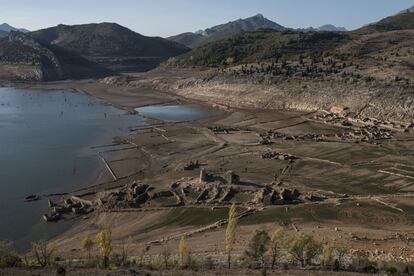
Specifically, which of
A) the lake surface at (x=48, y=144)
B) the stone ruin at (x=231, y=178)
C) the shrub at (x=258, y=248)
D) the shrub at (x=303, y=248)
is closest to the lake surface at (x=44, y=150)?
the lake surface at (x=48, y=144)

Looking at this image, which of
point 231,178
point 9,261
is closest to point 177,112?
point 231,178

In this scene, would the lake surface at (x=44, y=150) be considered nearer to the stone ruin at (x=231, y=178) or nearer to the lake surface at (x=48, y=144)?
the lake surface at (x=48, y=144)

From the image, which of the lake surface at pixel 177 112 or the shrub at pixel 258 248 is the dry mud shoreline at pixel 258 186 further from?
the lake surface at pixel 177 112

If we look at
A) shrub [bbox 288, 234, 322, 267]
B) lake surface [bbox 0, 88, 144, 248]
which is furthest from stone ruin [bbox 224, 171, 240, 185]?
shrub [bbox 288, 234, 322, 267]

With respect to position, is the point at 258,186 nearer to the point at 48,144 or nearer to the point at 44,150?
the point at 44,150

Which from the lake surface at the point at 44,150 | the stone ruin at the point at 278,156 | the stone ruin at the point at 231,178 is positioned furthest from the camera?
the stone ruin at the point at 278,156

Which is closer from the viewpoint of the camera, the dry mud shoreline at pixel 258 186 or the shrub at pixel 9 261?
the shrub at pixel 9 261

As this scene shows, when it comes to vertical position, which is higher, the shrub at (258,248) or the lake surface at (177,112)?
the lake surface at (177,112)

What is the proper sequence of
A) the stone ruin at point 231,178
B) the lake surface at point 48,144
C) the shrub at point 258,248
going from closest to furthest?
the shrub at point 258,248 → the lake surface at point 48,144 → the stone ruin at point 231,178
